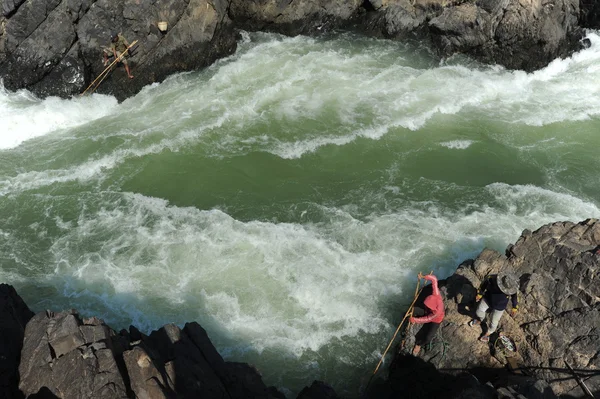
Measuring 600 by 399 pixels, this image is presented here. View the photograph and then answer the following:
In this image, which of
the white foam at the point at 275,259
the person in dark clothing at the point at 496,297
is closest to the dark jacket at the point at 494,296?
the person in dark clothing at the point at 496,297

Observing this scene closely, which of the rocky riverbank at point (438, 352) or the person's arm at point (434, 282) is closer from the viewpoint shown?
the rocky riverbank at point (438, 352)

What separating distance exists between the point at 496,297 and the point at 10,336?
364 inches

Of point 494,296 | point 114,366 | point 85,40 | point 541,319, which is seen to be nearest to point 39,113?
point 85,40

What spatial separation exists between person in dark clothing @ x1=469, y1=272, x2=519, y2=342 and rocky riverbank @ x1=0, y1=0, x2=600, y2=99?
1486 centimetres

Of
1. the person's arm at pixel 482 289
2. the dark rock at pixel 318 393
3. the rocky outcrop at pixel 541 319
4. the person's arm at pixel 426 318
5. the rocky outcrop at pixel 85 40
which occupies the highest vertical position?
the rocky outcrop at pixel 85 40

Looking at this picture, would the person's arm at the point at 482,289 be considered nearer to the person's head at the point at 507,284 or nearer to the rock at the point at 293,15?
the person's head at the point at 507,284

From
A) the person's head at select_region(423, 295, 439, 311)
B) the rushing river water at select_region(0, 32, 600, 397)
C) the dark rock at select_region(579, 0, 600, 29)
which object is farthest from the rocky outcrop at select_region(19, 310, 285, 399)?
the dark rock at select_region(579, 0, 600, 29)

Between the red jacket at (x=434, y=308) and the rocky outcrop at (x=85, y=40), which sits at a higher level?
the rocky outcrop at (x=85, y=40)

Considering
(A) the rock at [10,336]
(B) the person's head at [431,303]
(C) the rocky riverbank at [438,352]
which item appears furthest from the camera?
(B) the person's head at [431,303]

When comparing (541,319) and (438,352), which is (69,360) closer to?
(438,352)

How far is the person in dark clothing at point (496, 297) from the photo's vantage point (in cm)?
1000

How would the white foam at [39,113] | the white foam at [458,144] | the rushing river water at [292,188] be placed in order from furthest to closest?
the white foam at [39,113] < the white foam at [458,144] < the rushing river water at [292,188]

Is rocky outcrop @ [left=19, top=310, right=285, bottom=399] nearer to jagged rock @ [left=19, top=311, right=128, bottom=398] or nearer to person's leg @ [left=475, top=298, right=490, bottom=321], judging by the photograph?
jagged rock @ [left=19, top=311, right=128, bottom=398]

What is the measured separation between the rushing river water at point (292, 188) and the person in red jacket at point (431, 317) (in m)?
1.27
